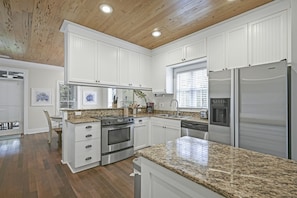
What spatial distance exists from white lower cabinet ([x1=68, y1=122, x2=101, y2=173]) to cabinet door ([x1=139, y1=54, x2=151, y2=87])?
1871 millimetres

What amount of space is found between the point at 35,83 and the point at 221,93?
666 cm

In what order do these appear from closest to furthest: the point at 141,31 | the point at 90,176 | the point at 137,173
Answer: the point at 137,173
the point at 90,176
the point at 141,31

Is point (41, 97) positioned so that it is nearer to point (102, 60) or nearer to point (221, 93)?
point (102, 60)

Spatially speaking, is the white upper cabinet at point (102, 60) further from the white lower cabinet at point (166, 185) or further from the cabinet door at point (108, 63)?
the white lower cabinet at point (166, 185)

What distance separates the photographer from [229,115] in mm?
2283

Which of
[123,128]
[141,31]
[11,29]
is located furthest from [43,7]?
[123,128]

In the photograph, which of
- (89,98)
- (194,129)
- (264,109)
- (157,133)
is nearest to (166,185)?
(264,109)

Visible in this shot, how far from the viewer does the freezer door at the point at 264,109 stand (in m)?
1.83

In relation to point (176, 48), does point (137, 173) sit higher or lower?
lower

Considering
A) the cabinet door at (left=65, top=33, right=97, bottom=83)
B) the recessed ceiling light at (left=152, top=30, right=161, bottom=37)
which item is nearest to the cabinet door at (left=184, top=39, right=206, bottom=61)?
the recessed ceiling light at (left=152, top=30, right=161, bottom=37)

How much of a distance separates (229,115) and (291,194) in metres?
1.86

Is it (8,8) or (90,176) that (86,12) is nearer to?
(8,8)

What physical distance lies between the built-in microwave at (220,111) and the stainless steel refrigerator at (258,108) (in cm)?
4

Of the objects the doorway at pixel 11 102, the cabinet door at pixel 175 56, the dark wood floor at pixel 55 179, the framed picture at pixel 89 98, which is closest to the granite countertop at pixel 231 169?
the dark wood floor at pixel 55 179
